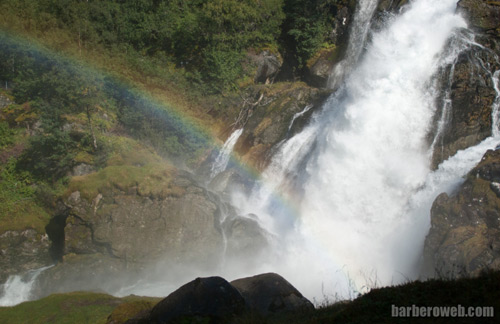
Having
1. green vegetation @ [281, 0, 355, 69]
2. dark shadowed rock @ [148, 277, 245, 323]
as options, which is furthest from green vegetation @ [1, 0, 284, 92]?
dark shadowed rock @ [148, 277, 245, 323]

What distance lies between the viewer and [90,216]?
1755cm

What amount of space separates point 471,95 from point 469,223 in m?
7.12

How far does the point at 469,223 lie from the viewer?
43.3ft

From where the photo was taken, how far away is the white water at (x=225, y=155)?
25.9 metres

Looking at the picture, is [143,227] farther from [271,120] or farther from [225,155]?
[271,120]

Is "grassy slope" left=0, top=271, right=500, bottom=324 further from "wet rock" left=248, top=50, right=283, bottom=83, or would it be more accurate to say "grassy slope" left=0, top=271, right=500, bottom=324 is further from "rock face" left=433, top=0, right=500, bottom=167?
"wet rock" left=248, top=50, right=283, bottom=83

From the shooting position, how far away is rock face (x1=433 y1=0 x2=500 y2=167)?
16828 mm

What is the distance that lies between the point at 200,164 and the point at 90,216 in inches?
414

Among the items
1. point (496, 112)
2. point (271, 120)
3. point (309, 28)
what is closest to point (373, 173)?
point (496, 112)

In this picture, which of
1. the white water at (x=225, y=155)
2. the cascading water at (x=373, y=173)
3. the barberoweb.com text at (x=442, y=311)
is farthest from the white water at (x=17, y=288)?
the barberoweb.com text at (x=442, y=311)

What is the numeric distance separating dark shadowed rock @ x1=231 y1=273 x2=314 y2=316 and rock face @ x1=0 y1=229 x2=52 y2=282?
1337 cm

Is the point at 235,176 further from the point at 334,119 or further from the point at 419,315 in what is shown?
the point at 419,315

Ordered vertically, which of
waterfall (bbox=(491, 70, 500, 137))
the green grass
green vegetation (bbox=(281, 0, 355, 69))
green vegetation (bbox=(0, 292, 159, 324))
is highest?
green vegetation (bbox=(281, 0, 355, 69))

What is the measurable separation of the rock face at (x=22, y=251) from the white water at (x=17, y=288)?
81 centimetres
